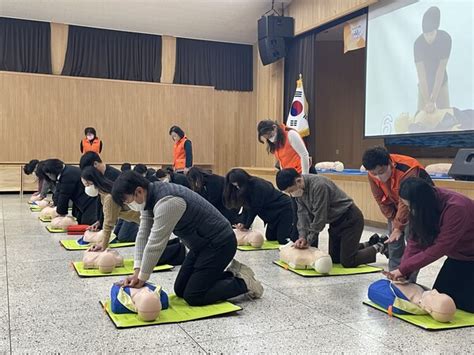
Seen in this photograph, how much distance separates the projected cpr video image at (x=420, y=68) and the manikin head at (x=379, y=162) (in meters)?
2.65

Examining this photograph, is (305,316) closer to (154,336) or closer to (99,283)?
(154,336)

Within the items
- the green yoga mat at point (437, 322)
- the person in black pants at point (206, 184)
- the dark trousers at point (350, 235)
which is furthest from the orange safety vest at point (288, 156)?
the green yoga mat at point (437, 322)

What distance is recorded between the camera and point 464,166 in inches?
164

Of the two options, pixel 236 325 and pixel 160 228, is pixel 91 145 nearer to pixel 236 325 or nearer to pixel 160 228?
pixel 160 228

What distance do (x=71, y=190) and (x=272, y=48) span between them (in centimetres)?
489

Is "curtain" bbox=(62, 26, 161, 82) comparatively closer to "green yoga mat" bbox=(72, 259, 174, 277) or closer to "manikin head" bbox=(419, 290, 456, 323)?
"green yoga mat" bbox=(72, 259, 174, 277)

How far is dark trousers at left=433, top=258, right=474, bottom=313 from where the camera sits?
7.63 ft

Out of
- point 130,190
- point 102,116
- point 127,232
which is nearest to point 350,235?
point 130,190

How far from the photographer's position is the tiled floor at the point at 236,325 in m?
1.93

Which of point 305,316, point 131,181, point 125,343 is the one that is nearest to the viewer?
point 125,343

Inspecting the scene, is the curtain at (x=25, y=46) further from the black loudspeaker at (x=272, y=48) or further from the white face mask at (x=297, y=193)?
the white face mask at (x=297, y=193)

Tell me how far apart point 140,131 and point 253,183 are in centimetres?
615

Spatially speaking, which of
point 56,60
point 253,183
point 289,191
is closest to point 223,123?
point 56,60

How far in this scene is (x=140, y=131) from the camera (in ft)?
31.8
